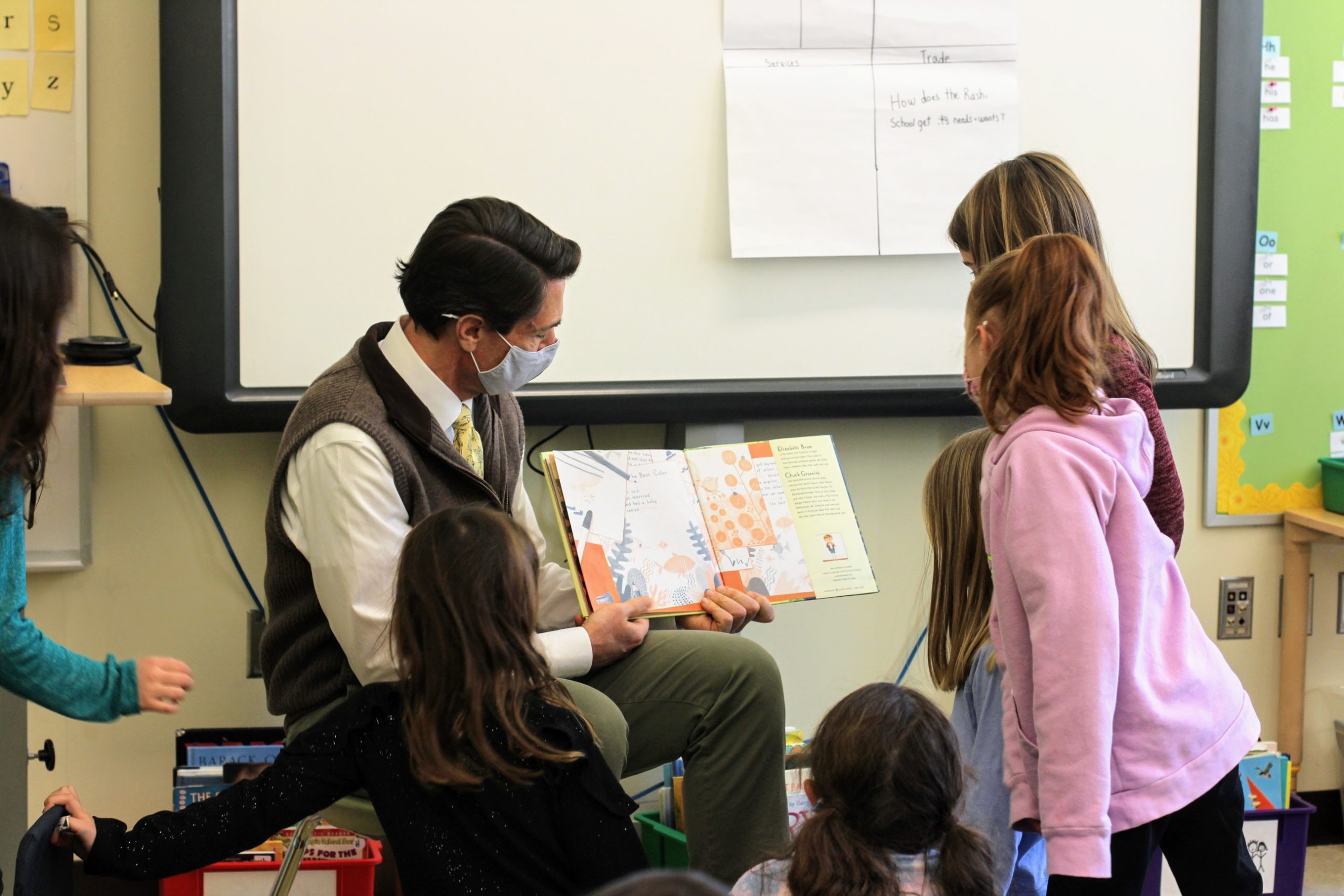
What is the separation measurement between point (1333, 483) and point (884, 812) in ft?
5.72

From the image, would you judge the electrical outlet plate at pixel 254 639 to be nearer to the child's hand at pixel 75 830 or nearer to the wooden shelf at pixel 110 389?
the wooden shelf at pixel 110 389

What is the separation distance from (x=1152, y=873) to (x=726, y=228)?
4.26 feet

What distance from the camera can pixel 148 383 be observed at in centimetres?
171

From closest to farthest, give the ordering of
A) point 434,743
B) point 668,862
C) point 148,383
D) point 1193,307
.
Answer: point 434,743 → point 148,383 → point 668,862 → point 1193,307

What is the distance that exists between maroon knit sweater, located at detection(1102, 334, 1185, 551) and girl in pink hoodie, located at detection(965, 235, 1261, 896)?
4.4 inches

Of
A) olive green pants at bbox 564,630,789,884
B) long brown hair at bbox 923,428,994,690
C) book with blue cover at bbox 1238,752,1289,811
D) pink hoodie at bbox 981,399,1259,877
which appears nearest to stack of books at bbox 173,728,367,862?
olive green pants at bbox 564,630,789,884

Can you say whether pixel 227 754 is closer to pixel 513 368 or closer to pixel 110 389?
pixel 110 389

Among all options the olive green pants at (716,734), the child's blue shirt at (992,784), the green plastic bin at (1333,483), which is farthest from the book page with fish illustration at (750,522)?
the green plastic bin at (1333,483)

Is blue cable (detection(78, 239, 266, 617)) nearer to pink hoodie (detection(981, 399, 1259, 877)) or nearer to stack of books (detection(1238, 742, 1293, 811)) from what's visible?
pink hoodie (detection(981, 399, 1259, 877))

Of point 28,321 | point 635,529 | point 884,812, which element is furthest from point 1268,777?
point 28,321

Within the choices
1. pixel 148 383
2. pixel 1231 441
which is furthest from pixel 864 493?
pixel 148 383

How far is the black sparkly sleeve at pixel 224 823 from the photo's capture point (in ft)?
3.90

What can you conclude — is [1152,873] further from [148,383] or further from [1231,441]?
[148,383]

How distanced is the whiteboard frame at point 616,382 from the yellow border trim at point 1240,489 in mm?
142
